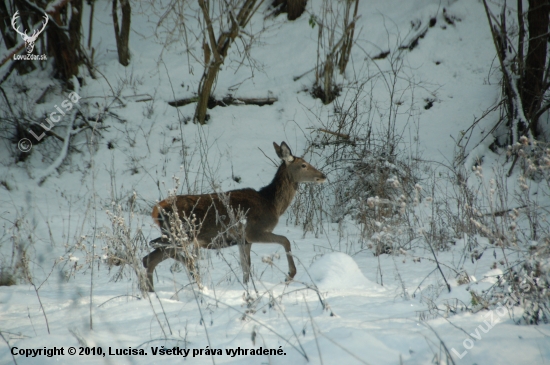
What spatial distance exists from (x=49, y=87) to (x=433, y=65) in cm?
955

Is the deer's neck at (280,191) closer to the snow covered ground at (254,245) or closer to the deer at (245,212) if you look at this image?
the deer at (245,212)

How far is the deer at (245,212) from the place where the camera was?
570cm

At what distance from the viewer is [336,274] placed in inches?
191

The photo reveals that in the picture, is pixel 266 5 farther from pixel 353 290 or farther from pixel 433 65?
pixel 353 290

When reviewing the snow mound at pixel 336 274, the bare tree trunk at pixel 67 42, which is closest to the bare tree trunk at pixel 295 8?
the bare tree trunk at pixel 67 42

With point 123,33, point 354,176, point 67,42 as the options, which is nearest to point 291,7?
point 123,33

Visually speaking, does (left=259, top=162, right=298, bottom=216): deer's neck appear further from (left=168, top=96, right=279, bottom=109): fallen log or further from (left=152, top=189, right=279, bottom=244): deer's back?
(left=168, top=96, right=279, bottom=109): fallen log

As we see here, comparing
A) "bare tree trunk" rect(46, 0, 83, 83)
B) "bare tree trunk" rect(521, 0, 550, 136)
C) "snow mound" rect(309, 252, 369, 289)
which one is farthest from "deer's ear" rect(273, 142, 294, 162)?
"bare tree trunk" rect(46, 0, 83, 83)

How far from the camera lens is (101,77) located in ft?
43.3

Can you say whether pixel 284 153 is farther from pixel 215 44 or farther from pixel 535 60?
pixel 535 60

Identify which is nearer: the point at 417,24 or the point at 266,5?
the point at 417,24

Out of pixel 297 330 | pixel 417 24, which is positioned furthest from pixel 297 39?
pixel 297 330

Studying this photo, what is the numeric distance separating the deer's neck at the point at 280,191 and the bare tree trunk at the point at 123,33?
25.2 ft

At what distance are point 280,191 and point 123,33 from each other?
27.2 feet
